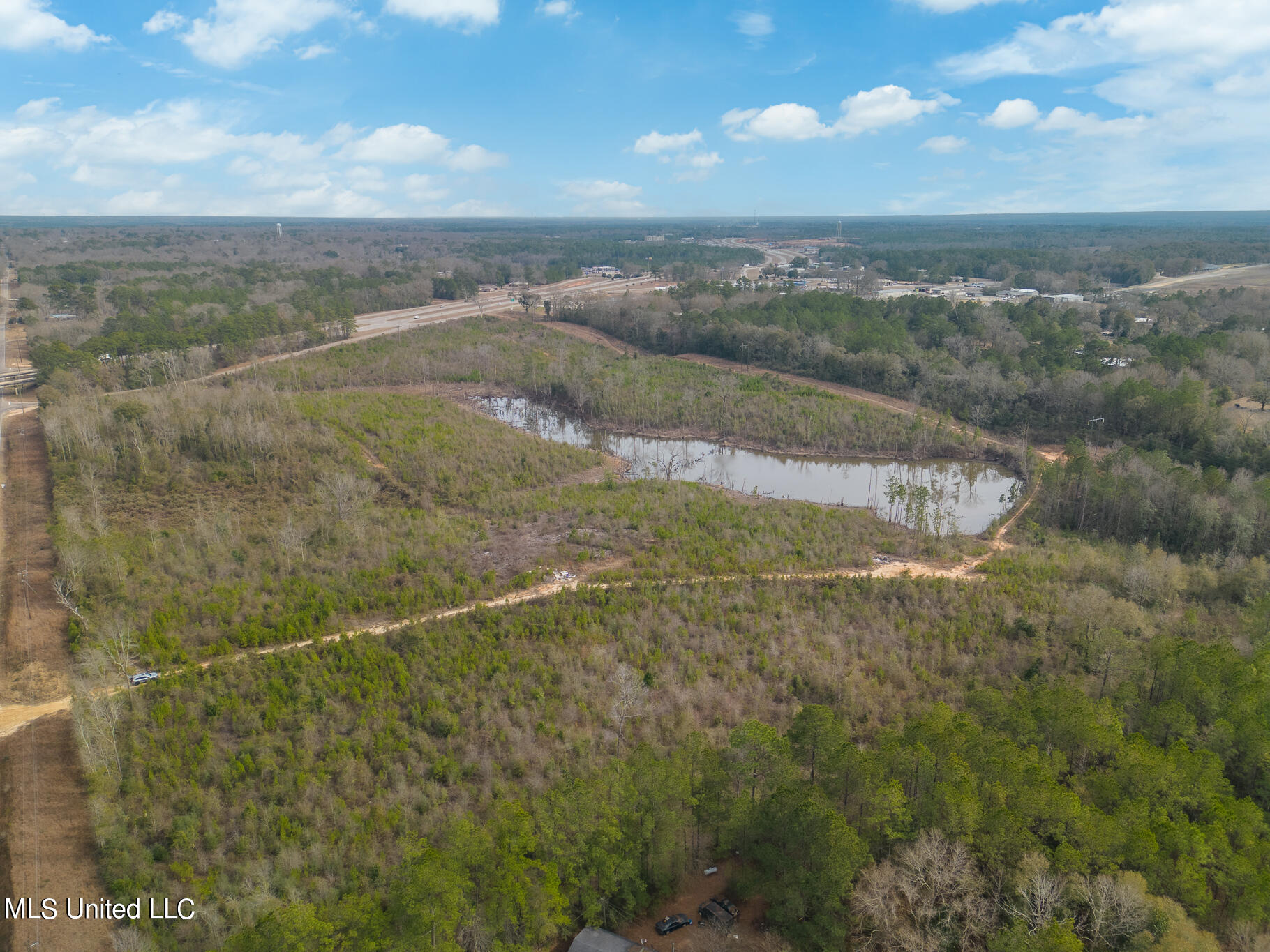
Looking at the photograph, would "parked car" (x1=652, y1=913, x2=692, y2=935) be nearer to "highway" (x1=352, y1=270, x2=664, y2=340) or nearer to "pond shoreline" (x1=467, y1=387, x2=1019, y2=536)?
"pond shoreline" (x1=467, y1=387, x2=1019, y2=536)

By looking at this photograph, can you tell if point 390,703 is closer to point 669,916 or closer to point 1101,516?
point 669,916

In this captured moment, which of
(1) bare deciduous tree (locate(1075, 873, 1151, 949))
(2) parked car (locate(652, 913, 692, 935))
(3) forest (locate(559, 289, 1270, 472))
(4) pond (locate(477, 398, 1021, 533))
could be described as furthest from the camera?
(3) forest (locate(559, 289, 1270, 472))

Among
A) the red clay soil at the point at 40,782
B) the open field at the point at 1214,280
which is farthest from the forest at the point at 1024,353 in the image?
the red clay soil at the point at 40,782

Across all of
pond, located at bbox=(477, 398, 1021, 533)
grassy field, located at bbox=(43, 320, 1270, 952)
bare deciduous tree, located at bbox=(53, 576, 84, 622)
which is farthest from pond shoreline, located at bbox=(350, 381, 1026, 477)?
bare deciduous tree, located at bbox=(53, 576, 84, 622)

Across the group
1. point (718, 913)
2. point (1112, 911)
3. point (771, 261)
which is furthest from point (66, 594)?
point (771, 261)

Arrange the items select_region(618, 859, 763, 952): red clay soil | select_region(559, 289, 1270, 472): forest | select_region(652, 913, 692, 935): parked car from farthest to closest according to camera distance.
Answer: select_region(559, 289, 1270, 472): forest < select_region(652, 913, 692, 935): parked car < select_region(618, 859, 763, 952): red clay soil

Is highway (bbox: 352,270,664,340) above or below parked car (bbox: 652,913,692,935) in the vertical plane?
above
